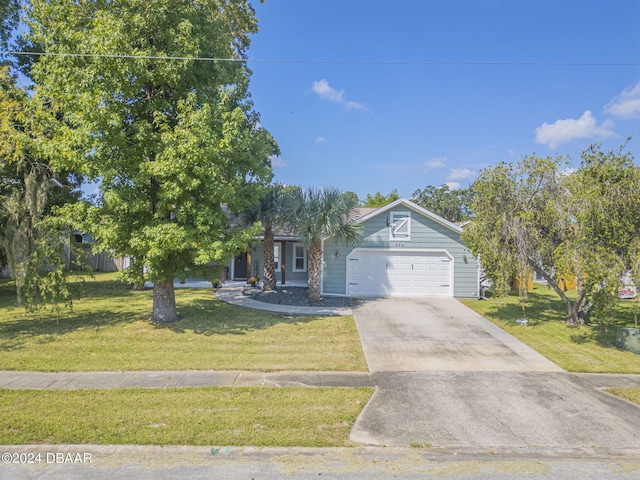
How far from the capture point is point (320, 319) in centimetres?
1223

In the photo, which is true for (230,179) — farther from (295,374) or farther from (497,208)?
(497,208)

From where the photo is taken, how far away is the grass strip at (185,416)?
15.7 ft

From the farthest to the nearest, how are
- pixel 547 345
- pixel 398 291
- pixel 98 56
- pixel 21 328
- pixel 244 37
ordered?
pixel 244 37 < pixel 398 291 < pixel 21 328 < pixel 547 345 < pixel 98 56

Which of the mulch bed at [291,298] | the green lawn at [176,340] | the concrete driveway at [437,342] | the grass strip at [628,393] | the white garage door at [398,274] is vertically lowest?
the grass strip at [628,393]

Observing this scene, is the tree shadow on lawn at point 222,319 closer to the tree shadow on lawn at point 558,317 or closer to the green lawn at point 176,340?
the green lawn at point 176,340

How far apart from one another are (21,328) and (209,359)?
20.6 feet

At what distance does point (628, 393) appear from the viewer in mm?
6617

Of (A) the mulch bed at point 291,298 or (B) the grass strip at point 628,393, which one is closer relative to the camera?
(B) the grass strip at point 628,393

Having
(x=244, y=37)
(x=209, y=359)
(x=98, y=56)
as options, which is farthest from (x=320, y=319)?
(x=244, y=37)

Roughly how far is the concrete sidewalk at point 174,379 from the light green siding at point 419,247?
9.43m

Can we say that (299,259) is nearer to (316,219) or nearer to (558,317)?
(316,219)

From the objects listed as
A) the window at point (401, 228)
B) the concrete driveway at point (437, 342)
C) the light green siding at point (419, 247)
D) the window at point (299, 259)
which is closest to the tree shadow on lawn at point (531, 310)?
the concrete driveway at point (437, 342)

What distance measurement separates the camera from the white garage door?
16.9m

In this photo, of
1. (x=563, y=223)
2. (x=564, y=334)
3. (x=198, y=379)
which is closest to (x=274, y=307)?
(x=198, y=379)
